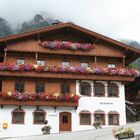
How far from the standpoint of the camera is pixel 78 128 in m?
38.2

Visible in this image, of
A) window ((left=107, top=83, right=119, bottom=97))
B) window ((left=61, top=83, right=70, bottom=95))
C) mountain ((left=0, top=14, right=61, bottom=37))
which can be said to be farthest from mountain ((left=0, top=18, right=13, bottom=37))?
window ((left=107, top=83, right=119, bottom=97))

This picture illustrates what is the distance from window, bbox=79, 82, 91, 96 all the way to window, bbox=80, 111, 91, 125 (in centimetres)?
195

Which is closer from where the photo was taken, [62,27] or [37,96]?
[37,96]

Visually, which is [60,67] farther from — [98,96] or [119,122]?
[119,122]

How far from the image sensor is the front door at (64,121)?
38.0 m

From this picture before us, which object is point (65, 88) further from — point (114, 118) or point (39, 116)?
point (114, 118)


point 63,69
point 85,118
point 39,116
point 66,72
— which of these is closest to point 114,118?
point 85,118

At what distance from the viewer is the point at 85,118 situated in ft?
127

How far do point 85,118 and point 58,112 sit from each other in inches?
105

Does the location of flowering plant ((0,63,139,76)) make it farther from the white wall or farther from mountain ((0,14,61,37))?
mountain ((0,14,61,37))

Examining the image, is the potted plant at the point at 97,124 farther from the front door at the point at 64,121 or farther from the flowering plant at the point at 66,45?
the flowering plant at the point at 66,45

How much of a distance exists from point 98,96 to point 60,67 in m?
4.76

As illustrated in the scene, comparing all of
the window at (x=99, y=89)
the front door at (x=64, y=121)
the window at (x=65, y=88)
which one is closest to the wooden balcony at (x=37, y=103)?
the front door at (x=64, y=121)

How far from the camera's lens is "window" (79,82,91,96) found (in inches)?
1555
